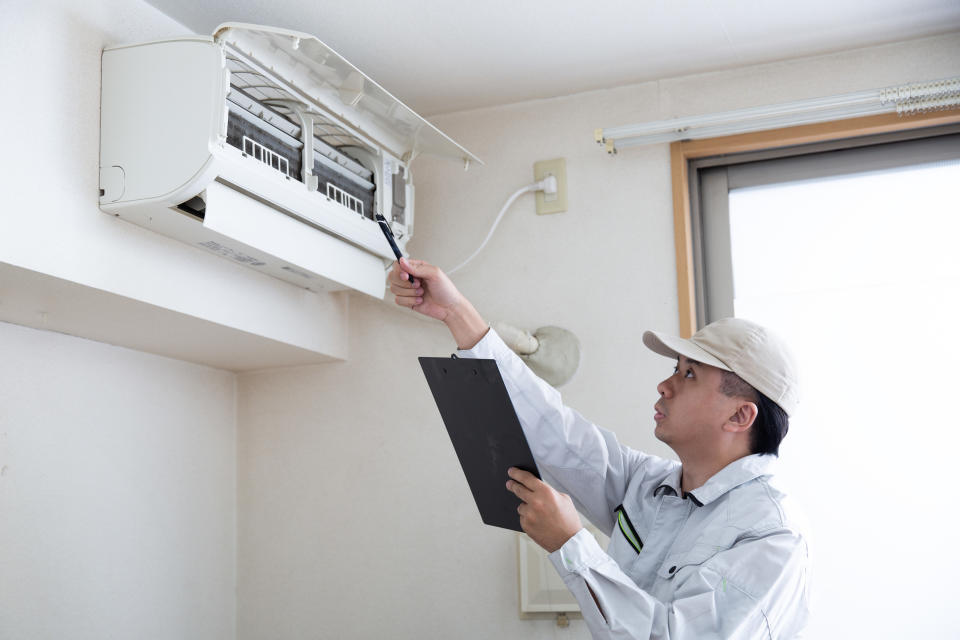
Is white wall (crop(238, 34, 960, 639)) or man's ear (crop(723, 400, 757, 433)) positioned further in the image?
white wall (crop(238, 34, 960, 639))

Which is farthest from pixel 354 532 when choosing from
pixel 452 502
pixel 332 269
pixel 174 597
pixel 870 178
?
pixel 870 178

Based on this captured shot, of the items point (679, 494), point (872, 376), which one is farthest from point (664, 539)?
point (872, 376)

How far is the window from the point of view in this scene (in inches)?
82.3

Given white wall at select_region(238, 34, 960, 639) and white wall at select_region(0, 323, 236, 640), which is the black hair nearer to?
white wall at select_region(238, 34, 960, 639)

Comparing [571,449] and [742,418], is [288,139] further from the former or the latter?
[742,418]

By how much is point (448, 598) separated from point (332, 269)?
34.1 inches

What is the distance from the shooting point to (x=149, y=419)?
2.30 meters

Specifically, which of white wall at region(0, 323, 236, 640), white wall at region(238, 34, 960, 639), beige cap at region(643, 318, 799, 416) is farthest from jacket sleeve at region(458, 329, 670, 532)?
white wall at region(0, 323, 236, 640)

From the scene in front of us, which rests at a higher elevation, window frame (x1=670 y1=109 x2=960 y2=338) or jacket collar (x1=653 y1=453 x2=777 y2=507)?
window frame (x1=670 y1=109 x2=960 y2=338)

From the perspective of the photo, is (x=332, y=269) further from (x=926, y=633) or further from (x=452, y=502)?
(x=926, y=633)

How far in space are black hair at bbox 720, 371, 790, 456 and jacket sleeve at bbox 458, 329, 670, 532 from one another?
8.2 inches

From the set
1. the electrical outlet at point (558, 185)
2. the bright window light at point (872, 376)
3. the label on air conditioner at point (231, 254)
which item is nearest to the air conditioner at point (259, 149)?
the label on air conditioner at point (231, 254)

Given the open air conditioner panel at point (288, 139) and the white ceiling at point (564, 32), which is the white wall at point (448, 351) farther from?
the open air conditioner panel at point (288, 139)

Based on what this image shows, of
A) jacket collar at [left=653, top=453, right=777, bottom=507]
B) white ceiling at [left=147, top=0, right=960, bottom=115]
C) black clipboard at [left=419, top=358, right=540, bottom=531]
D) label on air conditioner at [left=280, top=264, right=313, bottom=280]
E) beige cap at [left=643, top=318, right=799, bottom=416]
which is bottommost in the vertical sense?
jacket collar at [left=653, top=453, right=777, bottom=507]
